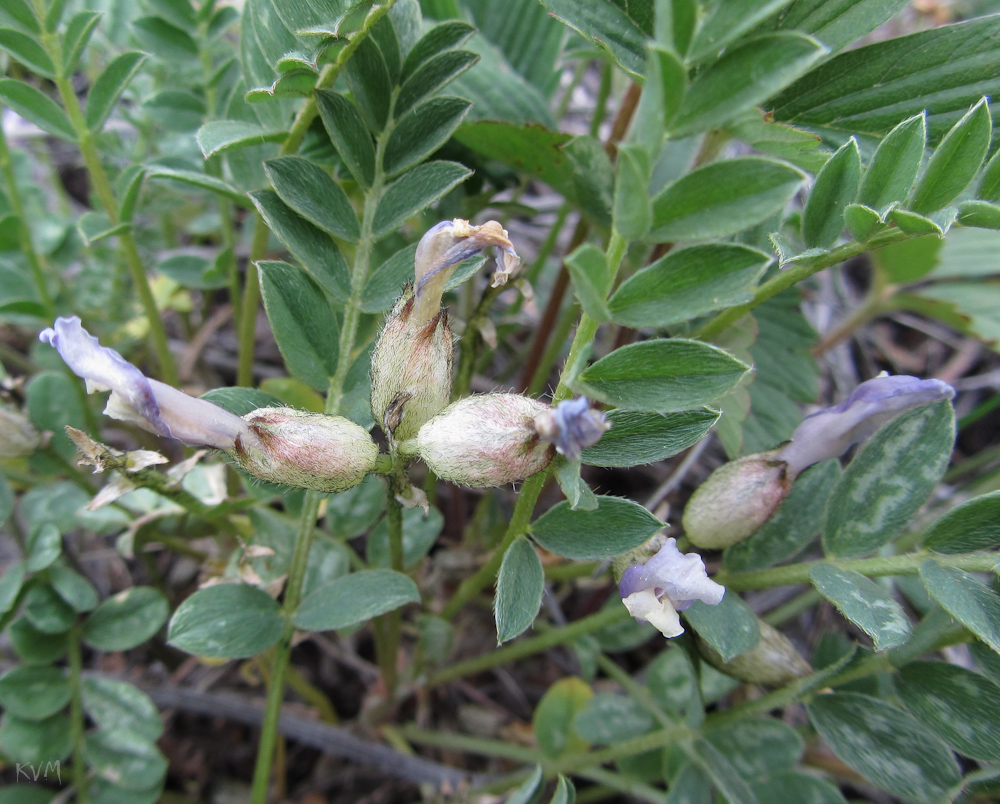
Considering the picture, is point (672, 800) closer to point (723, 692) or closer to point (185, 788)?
A: point (723, 692)

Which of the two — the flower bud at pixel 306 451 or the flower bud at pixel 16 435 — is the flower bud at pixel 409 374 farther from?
the flower bud at pixel 16 435

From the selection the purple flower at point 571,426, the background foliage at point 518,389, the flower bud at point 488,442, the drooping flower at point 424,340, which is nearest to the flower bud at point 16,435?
the background foliage at point 518,389

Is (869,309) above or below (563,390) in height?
below

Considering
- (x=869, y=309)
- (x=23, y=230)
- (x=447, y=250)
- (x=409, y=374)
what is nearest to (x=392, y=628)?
(x=409, y=374)

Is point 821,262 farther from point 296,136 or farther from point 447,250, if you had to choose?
point 296,136

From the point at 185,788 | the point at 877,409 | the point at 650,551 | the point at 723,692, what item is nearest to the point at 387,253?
the point at 650,551

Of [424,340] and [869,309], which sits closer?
[424,340]

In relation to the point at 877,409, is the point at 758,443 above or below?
below
